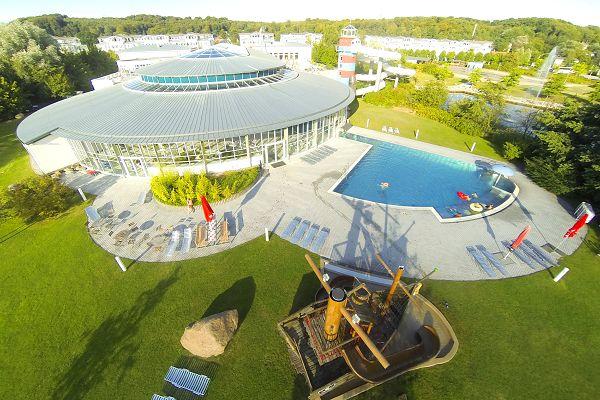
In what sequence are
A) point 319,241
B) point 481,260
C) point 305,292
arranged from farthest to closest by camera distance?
point 319,241
point 481,260
point 305,292

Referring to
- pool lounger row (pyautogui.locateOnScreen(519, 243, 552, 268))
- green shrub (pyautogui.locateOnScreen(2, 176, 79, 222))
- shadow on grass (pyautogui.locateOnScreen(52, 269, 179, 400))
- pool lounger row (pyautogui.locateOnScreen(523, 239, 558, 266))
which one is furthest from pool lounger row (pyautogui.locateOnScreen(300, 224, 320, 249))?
green shrub (pyautogui.locateOnScreen(2, 176, 79, 222))

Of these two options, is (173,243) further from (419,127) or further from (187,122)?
(419,127)

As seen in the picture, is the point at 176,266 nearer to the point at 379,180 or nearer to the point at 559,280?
the point at 379,180

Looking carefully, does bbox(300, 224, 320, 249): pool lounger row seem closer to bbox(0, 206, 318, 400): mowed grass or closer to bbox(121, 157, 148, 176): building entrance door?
bbox(0, 206, 318, 400): mowed grass

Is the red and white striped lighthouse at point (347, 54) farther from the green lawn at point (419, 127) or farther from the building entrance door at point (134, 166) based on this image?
the building entrance door at point (134, 166)

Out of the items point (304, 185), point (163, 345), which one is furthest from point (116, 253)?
point (304, 185)

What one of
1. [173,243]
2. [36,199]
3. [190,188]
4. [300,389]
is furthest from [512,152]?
[36,199]
